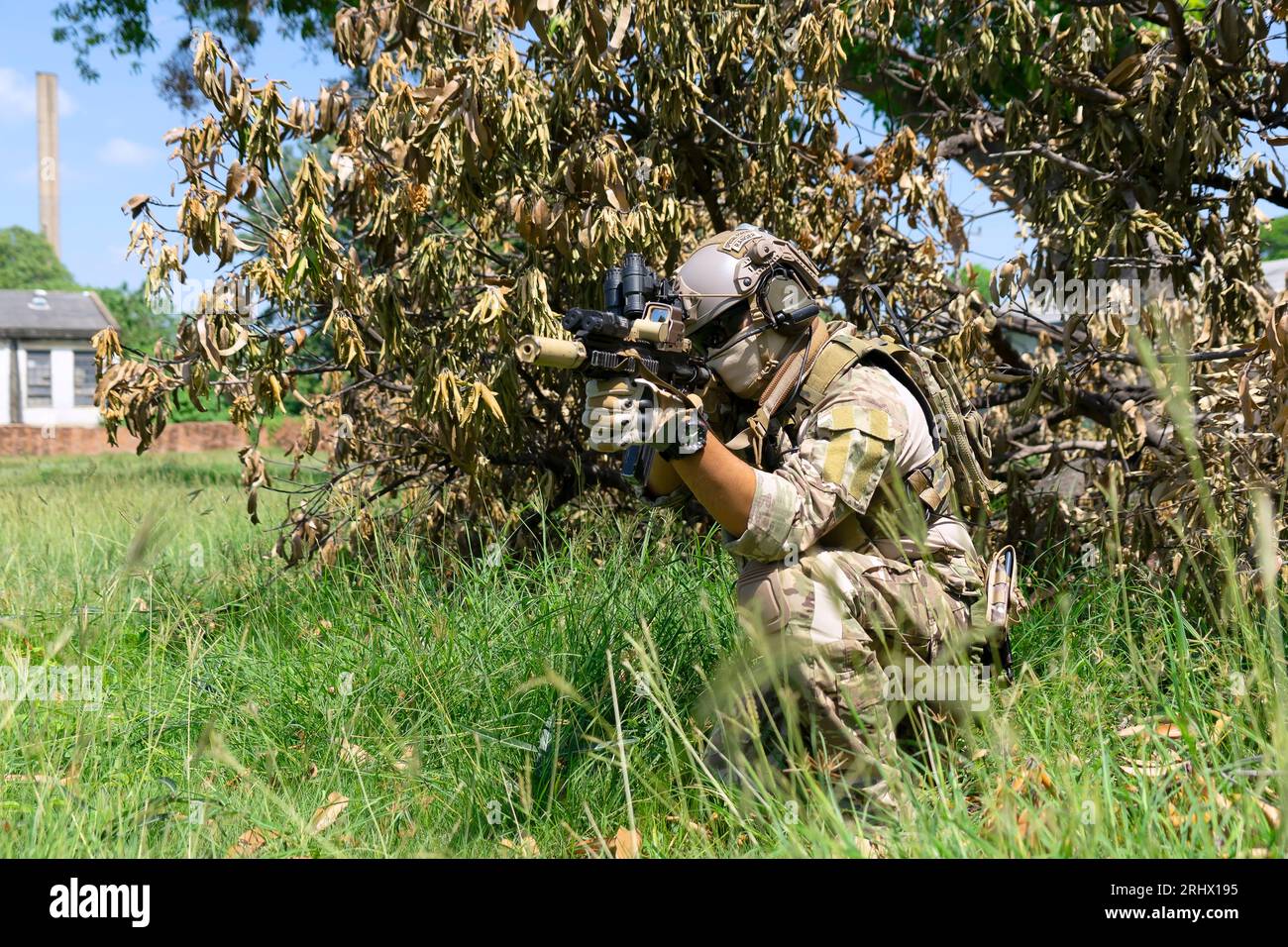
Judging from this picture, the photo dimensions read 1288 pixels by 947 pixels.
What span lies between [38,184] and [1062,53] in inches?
1738

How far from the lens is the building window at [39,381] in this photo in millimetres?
30172

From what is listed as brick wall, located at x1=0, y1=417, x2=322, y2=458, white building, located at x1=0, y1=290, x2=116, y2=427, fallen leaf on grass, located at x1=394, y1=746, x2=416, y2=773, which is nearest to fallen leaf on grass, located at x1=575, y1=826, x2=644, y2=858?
fallen leaf on grass, located at x1=394, y1=746, x2=416, y2=773

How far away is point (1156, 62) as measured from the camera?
366 centimetres

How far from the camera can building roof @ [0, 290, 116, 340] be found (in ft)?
98.2

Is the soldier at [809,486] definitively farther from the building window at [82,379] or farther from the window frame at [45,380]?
the window frame at [45,380]

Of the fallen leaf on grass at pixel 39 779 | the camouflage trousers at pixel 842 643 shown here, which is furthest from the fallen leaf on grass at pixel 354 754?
the camouflage trousers at pixel 842 643

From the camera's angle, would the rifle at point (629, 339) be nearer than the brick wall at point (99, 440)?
Yes

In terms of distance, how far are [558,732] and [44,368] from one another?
32.7 meters

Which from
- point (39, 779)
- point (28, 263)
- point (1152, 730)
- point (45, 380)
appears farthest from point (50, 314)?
point (1152, 730)

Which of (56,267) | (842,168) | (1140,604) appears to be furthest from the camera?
(56,267)

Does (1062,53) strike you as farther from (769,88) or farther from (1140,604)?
(1140,604)
